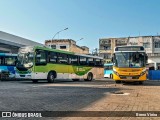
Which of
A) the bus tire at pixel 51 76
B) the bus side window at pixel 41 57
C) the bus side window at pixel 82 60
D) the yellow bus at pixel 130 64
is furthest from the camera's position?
the bus side window at pixel 82 60

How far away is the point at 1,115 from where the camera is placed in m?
7.77

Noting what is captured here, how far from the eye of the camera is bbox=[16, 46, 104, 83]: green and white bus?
23.0 m

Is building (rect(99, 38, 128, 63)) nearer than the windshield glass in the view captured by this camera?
No

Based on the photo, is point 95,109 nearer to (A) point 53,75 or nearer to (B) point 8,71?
(A) point 53,75

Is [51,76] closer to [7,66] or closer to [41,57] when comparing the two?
[41,57]

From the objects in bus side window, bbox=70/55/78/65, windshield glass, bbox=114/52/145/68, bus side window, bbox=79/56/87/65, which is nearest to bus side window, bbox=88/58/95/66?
bus side window, bbox=79/56/87/65

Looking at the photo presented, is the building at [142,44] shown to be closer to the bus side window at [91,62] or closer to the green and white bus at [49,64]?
the bus side window at [91,62]

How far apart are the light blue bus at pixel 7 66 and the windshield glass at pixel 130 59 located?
11.7 metres

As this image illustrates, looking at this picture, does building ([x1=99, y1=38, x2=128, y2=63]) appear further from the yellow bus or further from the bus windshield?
the bus windshield

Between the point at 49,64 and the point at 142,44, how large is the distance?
169 ft

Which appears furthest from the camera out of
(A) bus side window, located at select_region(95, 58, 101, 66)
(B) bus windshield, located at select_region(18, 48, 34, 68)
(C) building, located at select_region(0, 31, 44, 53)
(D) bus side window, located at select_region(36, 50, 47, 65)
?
(C) building, located at select_region(0, 31, 44, 53)

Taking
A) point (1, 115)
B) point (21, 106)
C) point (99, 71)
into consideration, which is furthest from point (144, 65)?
point (1, 115)

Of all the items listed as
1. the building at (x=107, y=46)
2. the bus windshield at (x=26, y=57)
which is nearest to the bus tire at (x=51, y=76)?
the bus windshield at (x=26, y=57)

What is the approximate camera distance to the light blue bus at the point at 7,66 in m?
29.4
